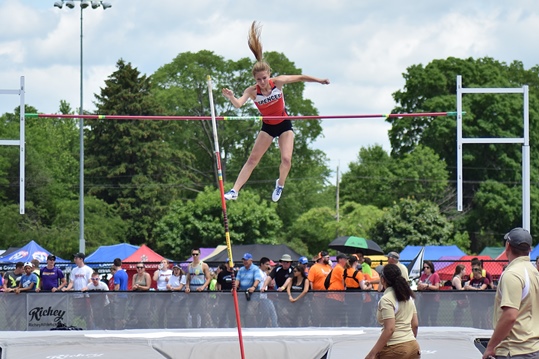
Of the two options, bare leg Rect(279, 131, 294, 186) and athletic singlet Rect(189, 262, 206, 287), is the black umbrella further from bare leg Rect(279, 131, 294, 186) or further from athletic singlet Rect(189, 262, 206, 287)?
bare leg Rect(279, 131, 294, 186)

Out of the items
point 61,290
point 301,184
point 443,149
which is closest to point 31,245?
point 61,290

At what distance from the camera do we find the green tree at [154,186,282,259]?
40531 mm

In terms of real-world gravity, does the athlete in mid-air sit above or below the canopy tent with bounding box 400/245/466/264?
above

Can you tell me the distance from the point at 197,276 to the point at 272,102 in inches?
200

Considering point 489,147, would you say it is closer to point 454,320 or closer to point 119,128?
point 119,128

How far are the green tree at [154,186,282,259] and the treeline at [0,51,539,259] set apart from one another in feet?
0.17

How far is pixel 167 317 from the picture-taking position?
13.7 m

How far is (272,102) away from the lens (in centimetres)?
1051

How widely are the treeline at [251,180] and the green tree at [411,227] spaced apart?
5 centimetres

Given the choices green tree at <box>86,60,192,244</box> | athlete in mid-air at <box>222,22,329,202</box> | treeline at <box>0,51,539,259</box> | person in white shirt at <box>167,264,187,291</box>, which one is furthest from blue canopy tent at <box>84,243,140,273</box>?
green tree at <box>86,60,192,244</box>

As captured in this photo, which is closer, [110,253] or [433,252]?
[110,253]

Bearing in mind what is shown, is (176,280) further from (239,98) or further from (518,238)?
(518,238)

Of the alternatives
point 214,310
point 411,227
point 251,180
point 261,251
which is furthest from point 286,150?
point 251,180

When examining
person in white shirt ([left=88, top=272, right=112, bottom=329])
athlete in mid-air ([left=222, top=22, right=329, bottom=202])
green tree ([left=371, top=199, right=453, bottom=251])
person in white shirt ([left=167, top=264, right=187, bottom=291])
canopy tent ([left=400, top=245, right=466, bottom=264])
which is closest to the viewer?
athlete in mid-air ([left=222, top=22, right=329, bottom=202])
